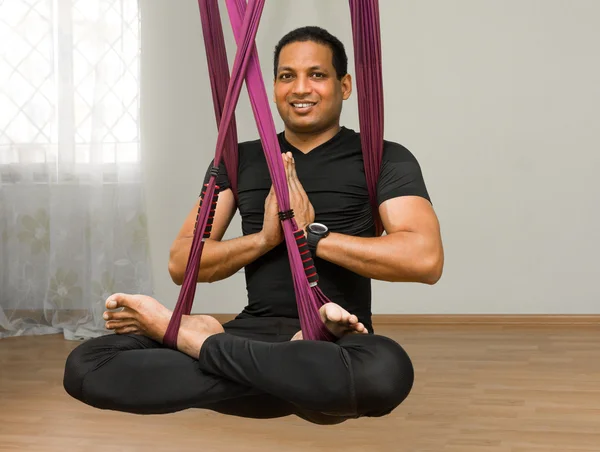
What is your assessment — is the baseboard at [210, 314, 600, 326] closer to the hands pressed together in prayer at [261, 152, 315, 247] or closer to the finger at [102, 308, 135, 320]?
the hands pressed together in prayer at [261, 152, 315, 247]

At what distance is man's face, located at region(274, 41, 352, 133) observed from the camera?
195cm

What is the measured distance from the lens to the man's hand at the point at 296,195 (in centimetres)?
185

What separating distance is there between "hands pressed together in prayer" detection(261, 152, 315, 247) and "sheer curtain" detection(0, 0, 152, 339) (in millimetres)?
2429

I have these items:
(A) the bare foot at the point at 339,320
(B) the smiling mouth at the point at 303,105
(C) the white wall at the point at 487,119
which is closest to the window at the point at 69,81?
(C) the white wall at the point at 487,119

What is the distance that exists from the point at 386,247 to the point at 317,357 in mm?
352

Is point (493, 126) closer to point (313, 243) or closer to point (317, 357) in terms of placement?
point (313, 243)

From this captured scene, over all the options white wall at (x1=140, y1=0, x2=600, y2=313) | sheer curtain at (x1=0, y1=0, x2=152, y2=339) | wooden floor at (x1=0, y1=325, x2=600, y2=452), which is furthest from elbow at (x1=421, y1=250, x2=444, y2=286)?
sheer curtain at (x1=0, y1=0, x2=152, y2=339)

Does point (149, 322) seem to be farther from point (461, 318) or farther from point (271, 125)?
point (461, 318)

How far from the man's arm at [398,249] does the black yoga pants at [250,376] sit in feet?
0.69

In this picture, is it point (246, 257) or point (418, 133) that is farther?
point (418, 133)

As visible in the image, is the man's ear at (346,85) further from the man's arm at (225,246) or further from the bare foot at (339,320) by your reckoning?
the bare foot at (339,320)

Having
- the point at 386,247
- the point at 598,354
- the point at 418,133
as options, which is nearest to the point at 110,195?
the point at 418,133

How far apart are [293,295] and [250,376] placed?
1.28 ft

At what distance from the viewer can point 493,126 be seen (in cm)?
411
